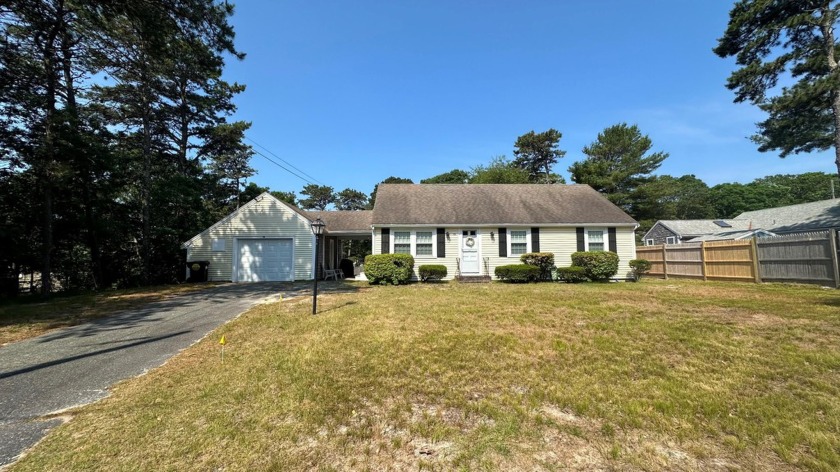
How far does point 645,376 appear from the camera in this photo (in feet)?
13.0

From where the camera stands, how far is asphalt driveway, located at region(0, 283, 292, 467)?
3357 millimetres

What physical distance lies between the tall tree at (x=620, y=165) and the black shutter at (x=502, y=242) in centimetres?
2202

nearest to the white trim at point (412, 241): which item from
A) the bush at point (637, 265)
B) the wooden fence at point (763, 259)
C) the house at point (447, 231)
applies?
the house at point (447, 231)

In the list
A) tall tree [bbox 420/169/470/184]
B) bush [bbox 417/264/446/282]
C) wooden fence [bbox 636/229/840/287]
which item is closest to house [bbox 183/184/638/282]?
bush [bbox 417/264/446/282]

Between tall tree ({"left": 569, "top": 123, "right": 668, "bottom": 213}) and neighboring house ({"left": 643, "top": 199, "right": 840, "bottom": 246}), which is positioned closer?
neighboring house ({"left": 643, "top": 199, "right": 840, "bottom": 246})

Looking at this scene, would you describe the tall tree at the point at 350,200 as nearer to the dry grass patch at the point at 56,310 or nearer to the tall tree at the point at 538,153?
the tall tree at the point at 538,153

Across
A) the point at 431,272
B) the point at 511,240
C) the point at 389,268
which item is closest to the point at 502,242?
the point at 511,240

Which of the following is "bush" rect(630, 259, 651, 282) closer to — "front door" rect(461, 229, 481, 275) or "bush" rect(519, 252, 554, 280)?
"bush" rect(519, 252, 554, 280)

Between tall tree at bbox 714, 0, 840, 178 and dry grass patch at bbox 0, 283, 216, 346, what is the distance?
23.4 metres

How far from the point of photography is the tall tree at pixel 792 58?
12859 mm

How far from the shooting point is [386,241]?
15.2 m

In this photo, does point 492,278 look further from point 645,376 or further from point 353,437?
point 353,437

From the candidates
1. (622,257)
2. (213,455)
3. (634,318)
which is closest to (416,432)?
(213,455)

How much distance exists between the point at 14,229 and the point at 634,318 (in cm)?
1924
